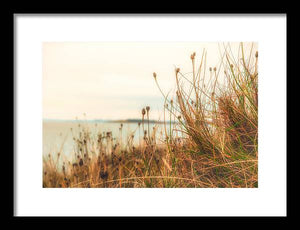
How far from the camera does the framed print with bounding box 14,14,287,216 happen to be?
8.93 feet

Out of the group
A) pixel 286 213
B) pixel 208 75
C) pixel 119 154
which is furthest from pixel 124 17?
pixel 286 213

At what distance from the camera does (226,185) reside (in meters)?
2.71

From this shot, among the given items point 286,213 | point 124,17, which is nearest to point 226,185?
point 286,213

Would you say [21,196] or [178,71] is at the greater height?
[178,71]

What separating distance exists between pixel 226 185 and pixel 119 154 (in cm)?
91

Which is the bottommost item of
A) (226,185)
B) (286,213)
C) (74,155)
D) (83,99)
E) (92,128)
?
(286,213)

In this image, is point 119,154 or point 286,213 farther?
point 119,154

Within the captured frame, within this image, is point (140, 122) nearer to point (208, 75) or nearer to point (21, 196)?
point (208, 75)

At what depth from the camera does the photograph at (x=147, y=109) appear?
2773 mm

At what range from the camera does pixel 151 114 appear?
2.80m

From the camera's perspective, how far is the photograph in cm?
277

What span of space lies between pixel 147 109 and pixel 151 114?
0.06m

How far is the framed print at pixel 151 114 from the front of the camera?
2.72m
